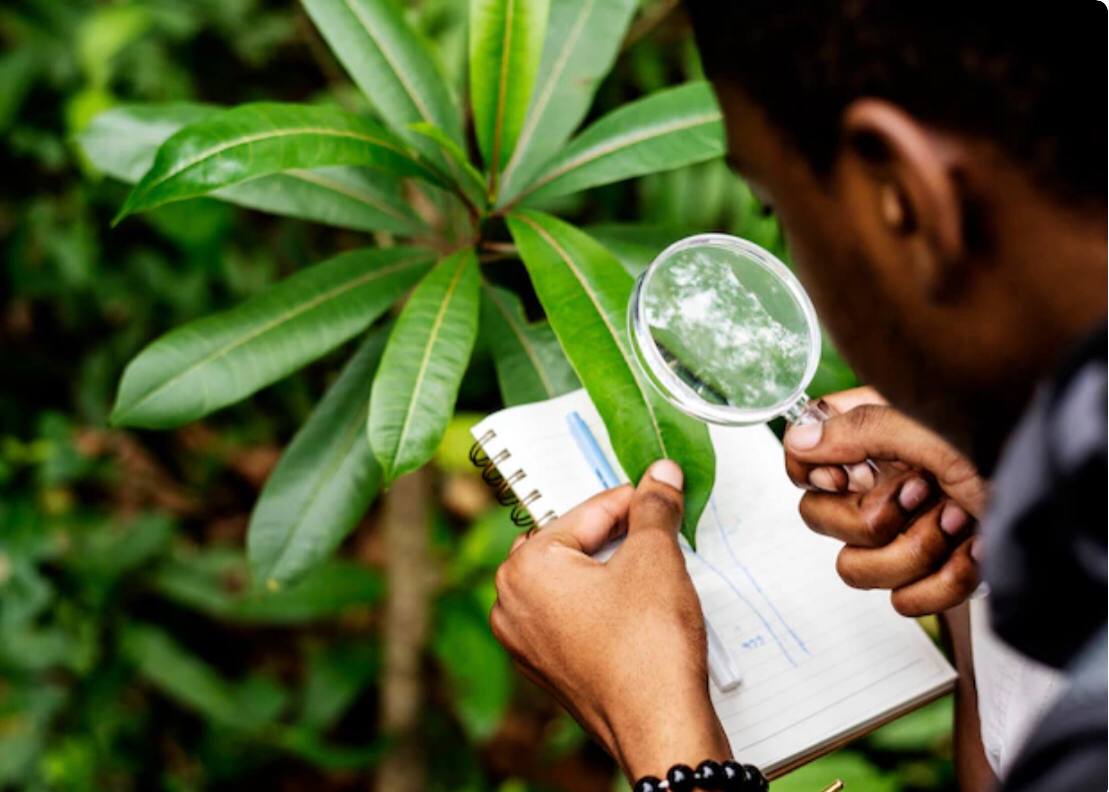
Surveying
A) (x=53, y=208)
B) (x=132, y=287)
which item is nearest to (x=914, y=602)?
(x=132, y=287)

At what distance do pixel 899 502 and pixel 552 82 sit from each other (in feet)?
2.24

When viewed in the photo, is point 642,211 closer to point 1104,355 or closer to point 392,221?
point 392,221

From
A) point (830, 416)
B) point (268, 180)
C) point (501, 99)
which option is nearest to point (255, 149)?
point (268, 180)

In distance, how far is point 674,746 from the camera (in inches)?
34.9

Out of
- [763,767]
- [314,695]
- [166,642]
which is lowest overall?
[314,695]

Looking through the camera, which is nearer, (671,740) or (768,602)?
(671,740)

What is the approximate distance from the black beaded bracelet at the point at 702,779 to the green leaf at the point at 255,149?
681mm

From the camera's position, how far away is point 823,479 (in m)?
1.02

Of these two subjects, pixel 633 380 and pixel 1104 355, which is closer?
pixel 1104 355

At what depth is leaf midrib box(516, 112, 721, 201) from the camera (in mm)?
1225

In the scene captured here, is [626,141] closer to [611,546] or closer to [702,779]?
[611,546]

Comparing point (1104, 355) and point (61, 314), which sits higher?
point (1104, 355)

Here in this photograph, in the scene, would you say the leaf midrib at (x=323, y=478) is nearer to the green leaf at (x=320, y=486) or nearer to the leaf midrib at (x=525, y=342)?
the green leaf at (x=320, y=486)

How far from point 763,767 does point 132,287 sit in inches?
65.6
